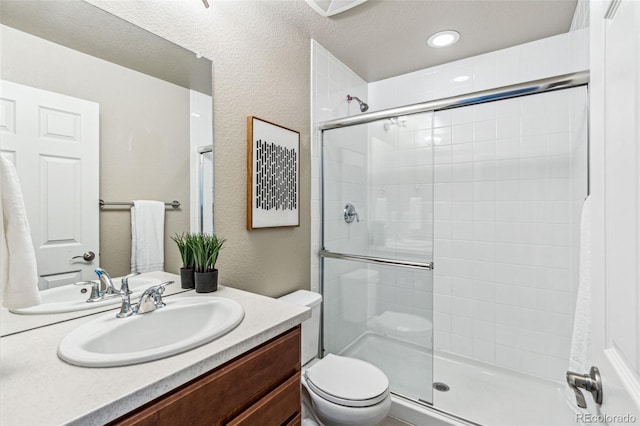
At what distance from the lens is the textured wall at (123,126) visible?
3.07 ft

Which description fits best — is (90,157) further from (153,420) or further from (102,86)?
(153,420)

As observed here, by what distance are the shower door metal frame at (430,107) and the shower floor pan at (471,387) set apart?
4.6 inches

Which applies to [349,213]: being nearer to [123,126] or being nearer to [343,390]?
[343,390]

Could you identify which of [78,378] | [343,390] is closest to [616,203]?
[78,378]

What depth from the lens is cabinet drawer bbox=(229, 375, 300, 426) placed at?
0.87 metres

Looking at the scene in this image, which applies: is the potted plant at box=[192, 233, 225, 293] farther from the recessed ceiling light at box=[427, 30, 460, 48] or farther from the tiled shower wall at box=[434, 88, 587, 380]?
the recessed ceiling light at box=[427, 30, 460, 48]

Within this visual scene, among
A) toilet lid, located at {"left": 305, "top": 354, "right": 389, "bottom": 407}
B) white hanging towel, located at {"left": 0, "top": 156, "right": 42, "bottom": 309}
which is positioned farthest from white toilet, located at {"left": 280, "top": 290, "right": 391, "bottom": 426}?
white hanging towel, located at {"left": 0, "top": 156, "right": 42, "bottom": 309}

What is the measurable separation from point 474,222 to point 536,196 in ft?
1.37

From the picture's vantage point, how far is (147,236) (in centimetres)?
121

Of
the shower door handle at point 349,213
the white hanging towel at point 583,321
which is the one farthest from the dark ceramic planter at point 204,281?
the white hanging towel at point 583,321

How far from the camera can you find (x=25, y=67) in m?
0.91

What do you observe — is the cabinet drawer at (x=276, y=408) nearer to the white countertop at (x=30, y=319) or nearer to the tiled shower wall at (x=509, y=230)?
the white countertop at (x=30, y=319)

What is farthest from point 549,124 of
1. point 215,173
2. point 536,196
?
point 215,173

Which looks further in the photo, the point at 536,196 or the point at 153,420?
the point at 536,196
